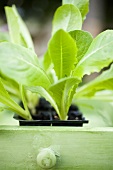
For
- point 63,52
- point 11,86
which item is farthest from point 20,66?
point 11,86

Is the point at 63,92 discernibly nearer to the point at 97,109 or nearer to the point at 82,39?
the point at 82,39

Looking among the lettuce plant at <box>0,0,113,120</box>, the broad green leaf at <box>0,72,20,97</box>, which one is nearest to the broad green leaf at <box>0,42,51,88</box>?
the lettuce plant at <box>0,0,113,120</box>

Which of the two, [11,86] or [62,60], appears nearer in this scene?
[62,60]

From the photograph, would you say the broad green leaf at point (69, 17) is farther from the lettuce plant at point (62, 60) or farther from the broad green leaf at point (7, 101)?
the broad green leaf at point (7, 101)

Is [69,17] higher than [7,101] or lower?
higher

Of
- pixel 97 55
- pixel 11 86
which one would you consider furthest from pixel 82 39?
pixel 11 86

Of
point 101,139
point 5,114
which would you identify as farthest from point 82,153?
point 5,114

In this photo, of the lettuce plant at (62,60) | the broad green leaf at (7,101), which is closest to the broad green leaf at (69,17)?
the lettuce plant at (62,60)
